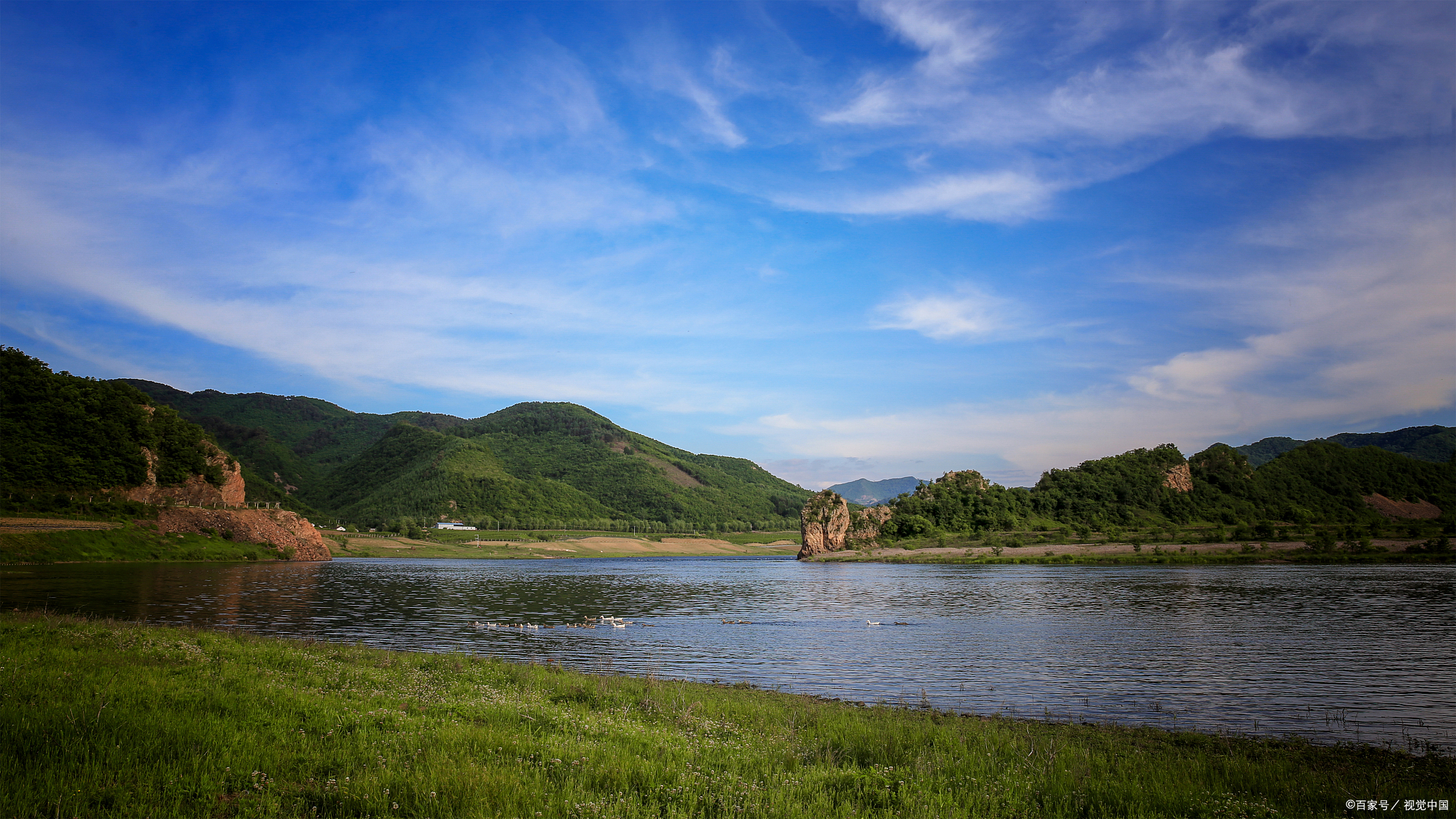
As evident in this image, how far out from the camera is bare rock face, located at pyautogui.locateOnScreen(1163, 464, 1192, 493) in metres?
161

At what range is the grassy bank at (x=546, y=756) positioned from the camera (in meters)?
7.75

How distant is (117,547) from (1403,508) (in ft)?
767

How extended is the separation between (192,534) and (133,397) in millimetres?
32664

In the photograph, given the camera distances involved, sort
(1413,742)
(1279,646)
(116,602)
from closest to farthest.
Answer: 1. (1413,742)
2. (1279,646)
3. (116,602)

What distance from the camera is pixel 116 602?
40219 mm

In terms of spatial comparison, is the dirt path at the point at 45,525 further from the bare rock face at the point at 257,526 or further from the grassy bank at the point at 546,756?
the grassy bank at the point at 546,756

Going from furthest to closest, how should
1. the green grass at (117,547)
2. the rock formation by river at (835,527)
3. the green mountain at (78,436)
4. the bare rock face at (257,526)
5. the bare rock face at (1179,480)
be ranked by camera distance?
the rock formation by river at (835,527) < the bare rock face at (1179,480) < the bare rock face at (257,526) < the green mountain at (78,436) < the green grass at (117,547)

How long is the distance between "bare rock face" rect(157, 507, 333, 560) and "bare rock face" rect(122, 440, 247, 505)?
4.99 metres

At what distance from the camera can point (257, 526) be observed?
359ft

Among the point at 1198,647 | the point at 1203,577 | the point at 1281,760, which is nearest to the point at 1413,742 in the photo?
the point at 1281,760

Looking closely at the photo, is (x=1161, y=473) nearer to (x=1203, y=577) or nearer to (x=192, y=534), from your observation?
(x=1203, y=577)

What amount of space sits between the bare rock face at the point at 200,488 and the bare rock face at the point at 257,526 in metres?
4.99

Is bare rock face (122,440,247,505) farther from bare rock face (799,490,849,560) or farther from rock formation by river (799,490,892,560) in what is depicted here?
bare rock face (799,490,849,560)

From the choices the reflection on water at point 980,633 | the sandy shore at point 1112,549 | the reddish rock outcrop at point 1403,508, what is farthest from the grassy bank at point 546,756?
the reddish rock outcrop at point 1403,508
